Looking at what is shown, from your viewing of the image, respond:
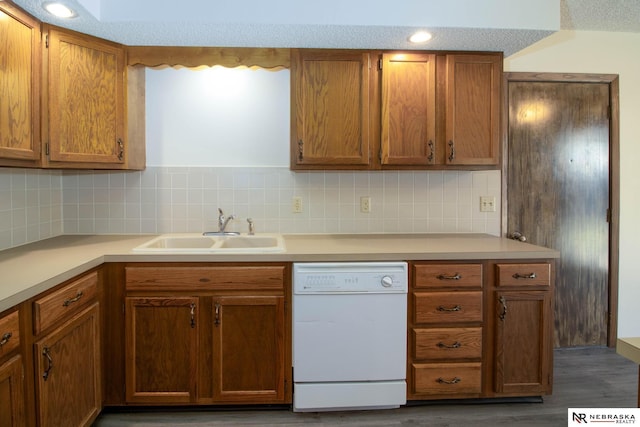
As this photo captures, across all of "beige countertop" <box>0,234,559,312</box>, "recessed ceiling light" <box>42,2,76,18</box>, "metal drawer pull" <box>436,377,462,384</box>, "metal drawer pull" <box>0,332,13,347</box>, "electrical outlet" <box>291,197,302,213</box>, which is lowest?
"metal drawer pull" <box>436,377,462,384</box>

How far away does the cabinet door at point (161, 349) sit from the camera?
6.91 ft

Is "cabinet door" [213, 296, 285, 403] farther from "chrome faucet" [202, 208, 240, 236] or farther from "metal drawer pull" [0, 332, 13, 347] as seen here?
"metal drawer pull" [0, 332, 13, 347]

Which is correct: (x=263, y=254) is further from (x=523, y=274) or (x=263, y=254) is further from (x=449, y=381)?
(x=523, y=274)

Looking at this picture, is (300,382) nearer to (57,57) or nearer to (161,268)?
Result: (161,268)

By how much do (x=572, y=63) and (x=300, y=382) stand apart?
9.11 feet

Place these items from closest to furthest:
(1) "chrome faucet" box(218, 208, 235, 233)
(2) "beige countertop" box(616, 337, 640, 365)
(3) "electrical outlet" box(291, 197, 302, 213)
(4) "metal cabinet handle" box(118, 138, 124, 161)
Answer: (2) "beige countertop" box(616, 337, 640, 365) → (4) "metal cabinet handle" box(118, 138, 124, 161) → (1) "chrome faucet" box(218, 208, 235, 233) → (3) "electrical outlet" box(291, 197, 302, 213)

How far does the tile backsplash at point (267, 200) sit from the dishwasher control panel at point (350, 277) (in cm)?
72

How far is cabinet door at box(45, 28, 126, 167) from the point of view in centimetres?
210

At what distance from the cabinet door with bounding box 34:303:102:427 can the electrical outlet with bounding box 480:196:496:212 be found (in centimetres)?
240

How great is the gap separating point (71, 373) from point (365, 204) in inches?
73.3

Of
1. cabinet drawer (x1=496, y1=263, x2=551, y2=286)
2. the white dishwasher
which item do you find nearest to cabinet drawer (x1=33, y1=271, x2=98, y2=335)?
the white dishwasher

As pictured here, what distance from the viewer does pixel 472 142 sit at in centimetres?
252

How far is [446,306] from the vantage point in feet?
7.20

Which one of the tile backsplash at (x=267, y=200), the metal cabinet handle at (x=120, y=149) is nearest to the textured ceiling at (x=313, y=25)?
the metal cabinet handle at (x=120, y=149)
